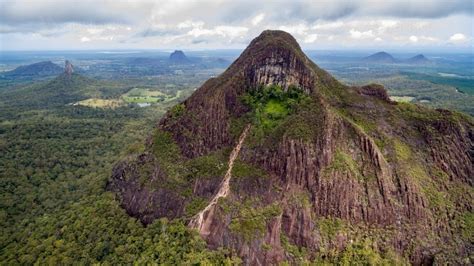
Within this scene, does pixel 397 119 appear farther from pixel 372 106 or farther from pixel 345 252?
pixel 345 252

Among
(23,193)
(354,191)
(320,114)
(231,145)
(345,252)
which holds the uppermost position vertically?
(320,114)

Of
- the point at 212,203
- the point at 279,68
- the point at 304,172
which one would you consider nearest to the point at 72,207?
the point at 212,203

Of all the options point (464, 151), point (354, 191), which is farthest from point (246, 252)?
point (464, 151)

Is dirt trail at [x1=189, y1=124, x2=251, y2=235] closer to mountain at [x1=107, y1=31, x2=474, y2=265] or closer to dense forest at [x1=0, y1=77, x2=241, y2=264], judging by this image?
mountain at [x1=107, y1=31, x2=474, y2=265]

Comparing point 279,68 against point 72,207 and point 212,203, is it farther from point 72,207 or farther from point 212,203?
point 72,207

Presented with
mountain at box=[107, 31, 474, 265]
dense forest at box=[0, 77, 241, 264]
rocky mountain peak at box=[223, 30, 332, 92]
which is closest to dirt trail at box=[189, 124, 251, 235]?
mountain at box=[107, 31, 474, 265]

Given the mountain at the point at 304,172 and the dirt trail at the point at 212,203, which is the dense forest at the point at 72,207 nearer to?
the dirt trail at the point at 212,203

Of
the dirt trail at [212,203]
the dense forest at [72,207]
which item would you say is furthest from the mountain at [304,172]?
the dense forest at [72,207]

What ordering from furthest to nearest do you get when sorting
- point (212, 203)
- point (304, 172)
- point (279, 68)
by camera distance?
point (279, 68)
point (304, 172)
point (212, 203)

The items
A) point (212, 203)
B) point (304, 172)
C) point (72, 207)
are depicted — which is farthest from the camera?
point (72, 207)
